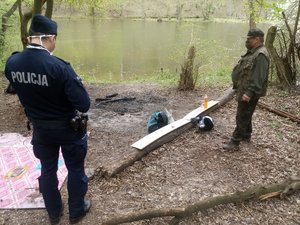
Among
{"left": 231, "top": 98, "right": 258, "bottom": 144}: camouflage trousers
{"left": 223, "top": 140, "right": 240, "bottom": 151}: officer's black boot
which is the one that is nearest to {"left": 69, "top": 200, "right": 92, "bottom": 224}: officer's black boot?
{"left": 223, "top": 140, "right": 240, "bottom": 151}: officer's black boot

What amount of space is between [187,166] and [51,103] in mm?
2304

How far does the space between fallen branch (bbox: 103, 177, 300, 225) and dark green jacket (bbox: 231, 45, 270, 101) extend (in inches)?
51.8

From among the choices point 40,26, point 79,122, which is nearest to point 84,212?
point 79,122

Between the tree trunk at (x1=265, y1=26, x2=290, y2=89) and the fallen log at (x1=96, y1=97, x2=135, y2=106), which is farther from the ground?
the tree trunk at (x1=265, y1=26, x2=290, y2=89)

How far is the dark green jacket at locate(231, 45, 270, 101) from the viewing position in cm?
430

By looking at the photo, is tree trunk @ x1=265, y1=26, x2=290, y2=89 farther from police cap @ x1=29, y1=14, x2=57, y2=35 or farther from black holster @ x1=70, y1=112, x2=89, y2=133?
police cap @ x1=29, y1=14, x2=57, y2=35

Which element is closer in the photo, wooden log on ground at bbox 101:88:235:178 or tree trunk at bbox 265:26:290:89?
wooden log on ground at bbox 101:88:235:178

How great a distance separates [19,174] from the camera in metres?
4.24

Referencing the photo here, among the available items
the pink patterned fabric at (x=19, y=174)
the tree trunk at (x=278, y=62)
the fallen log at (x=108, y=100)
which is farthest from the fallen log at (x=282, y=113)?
the pink patterned fabric at (x=19, y=174)

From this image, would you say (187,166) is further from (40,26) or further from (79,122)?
(40,26)

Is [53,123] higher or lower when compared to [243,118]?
higher

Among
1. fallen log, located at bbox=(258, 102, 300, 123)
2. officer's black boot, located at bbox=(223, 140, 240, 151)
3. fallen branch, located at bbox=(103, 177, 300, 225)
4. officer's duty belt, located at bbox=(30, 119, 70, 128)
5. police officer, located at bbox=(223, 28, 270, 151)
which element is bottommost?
fallen branch, located at bbox=(103, 177, 300, 225)

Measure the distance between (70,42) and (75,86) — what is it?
21.7m

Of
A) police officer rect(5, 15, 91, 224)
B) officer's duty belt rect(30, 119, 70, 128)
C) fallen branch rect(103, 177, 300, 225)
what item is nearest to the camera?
police officer rect(5, 15, 91, 224)
